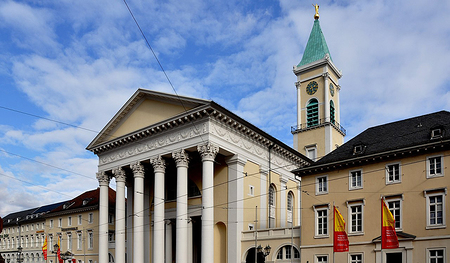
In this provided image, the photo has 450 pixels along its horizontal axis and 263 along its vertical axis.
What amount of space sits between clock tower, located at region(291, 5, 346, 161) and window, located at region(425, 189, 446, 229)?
29.2m

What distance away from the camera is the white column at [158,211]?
37.5m

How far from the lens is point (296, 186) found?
48.5m

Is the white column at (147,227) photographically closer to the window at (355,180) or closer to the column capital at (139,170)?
the column capital at (139,170)

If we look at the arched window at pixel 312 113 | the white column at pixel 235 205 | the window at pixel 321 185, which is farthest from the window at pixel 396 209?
the arched window at pixel 312 113

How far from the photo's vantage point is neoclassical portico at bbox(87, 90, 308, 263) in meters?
36.2

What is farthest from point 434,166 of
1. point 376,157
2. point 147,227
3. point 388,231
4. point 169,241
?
point 147,227

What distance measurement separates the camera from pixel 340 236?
2895 cm

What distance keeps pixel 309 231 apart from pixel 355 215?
3.55 metres

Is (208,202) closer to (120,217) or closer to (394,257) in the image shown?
(120,217)

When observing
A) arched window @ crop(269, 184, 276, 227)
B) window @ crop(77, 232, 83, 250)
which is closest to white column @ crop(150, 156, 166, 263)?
arched window @ crop(269, 184, 276, 227)

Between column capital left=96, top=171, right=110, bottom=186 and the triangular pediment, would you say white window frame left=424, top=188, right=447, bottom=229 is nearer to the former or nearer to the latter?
the triangular pediment

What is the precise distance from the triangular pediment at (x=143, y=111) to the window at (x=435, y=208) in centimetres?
1699

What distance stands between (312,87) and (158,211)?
30.5 m

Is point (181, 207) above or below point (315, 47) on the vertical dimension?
below
